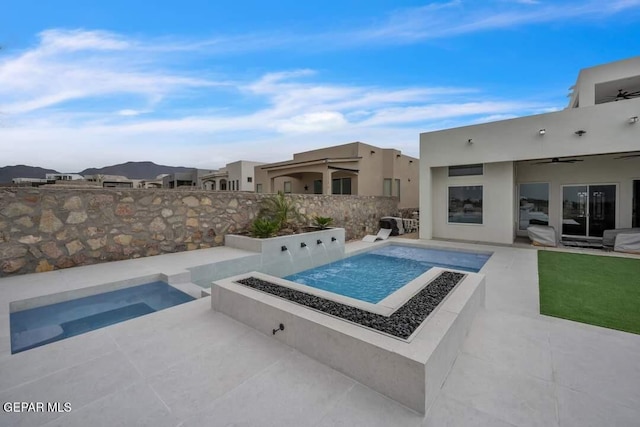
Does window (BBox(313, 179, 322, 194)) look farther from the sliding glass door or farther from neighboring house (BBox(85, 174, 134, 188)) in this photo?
neighboring house (BBox(85, 174, 134, 188))

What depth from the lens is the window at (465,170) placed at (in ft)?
39.3

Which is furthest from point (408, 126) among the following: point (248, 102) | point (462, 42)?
point (248, 102)

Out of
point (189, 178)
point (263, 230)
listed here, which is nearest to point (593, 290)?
point (263, 230)

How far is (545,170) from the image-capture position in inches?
488

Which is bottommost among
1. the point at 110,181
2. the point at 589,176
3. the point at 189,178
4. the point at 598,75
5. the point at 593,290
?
the point at 593,290

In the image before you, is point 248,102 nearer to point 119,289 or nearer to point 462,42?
point 462,42

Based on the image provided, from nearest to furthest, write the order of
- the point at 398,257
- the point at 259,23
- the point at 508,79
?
the point at 259,23 → the point at 398,257 → the point at 508,79

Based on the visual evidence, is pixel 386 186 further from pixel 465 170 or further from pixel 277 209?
pixel 277 209

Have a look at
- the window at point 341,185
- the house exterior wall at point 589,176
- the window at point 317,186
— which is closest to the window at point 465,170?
the house exterior wall at point 589,176

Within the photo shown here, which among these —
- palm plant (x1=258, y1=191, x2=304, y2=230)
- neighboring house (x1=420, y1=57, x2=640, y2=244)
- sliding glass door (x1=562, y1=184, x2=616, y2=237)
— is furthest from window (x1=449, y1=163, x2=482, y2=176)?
palm plant (x1=258, y1=191, x2=304, y2=230)

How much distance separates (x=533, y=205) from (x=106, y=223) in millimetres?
16109

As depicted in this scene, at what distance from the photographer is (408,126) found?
61.2ft

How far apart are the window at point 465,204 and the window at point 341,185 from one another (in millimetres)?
8093

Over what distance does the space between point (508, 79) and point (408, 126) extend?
5.92 m
